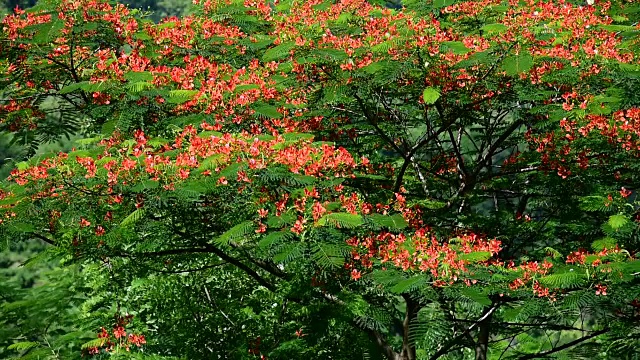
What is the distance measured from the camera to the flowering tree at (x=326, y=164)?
5129 mm

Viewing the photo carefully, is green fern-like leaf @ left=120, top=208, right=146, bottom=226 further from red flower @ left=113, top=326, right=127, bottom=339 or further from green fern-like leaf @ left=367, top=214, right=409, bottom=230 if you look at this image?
red flower @ left=113, top=326, right=127, bottom=339

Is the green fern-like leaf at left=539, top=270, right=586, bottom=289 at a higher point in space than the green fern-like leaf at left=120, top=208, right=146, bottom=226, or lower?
lower

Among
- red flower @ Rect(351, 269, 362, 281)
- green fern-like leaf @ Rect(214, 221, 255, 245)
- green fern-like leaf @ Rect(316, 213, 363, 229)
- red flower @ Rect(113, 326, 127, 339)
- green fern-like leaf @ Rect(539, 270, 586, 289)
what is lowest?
red flower @ Rect(113, 326, 127, 339)

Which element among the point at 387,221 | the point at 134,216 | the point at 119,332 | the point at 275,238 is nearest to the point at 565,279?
the point at 387,221

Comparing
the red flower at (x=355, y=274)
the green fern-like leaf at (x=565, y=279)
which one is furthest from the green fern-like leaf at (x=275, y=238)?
the green fern-like leaf at (x=565, y=279)

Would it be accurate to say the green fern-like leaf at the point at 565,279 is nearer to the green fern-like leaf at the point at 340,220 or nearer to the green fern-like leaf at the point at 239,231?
the green fern-like leaf at the point at 340,220

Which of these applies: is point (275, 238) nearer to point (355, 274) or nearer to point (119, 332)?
point (355, 274)

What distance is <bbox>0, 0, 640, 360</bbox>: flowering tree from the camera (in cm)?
513

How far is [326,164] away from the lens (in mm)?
5379

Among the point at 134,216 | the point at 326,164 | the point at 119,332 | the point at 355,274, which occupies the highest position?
the point at 326,164

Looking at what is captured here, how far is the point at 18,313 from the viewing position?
784 cm

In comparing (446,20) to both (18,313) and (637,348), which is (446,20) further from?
(18,313)

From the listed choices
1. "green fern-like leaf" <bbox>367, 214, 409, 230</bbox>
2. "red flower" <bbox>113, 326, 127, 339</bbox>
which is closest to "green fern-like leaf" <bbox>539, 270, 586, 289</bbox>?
"green fern-like leaf" <bbox>367, 214, 409, 230</bbox>

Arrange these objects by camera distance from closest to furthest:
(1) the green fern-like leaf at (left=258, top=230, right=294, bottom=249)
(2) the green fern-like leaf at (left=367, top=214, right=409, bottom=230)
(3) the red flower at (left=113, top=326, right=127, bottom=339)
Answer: (1) the green fern-like leaf at (left=258, top=230, right=294, bottom=249), (2) the green fern-like leaf at (left=367, top=214, right=409, bottom=230), (3) the red flower at (left=113, top=326, right=127, bottom=339)
